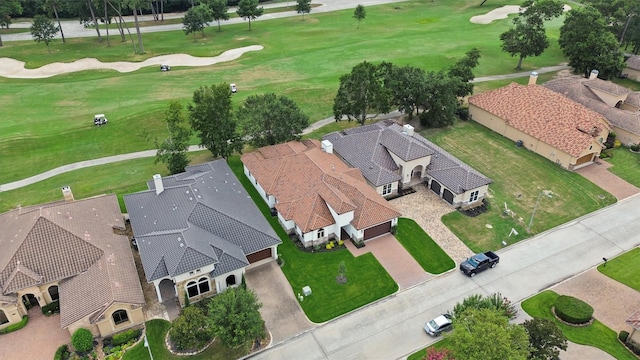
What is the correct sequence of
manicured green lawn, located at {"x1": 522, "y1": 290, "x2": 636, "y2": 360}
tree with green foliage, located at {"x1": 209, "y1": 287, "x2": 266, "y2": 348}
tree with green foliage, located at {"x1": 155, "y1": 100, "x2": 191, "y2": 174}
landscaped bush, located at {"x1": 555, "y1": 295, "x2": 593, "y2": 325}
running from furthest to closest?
tree with green foliage, located at {"x1": 155, "y1": 100, "x2": 191, "y2": 174}
landscaped bush, located at {"x1": 555, "y1": 295, "x2": 593, "y2": 325}
manicured green lawn, located at {"x1": 522, "y1": 290, "x2": 636, "y2": 360}
tree with green foliage, located at {"x1": 209, "y1": 287, "x2": 266, "y2": 348}

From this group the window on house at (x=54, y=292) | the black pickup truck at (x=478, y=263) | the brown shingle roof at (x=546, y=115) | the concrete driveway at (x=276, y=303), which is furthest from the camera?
the brown shingle roof at (x=546, y=115)

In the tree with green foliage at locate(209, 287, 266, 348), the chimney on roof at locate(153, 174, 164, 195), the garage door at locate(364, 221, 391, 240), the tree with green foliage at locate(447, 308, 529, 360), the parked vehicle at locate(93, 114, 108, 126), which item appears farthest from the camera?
the parked vehicle at locate(93, 114, 108, 126)

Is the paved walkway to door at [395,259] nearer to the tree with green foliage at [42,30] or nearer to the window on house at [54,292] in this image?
the window on house at [54,292]

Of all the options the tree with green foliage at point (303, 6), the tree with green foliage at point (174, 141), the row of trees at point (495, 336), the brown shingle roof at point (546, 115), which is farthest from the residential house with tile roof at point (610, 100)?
the tree with green foliage at point (303, 6)

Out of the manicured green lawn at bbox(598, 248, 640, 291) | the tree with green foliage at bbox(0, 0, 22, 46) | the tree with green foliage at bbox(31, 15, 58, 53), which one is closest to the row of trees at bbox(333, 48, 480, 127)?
the manicured green lawn at bbox(598, 248, 640, 291)

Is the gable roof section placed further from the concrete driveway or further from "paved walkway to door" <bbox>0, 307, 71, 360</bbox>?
"paved walkway to door" <bbox>0, 307, 71, 360</bbox>

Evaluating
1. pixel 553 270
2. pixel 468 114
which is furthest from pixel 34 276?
pixel 468 114

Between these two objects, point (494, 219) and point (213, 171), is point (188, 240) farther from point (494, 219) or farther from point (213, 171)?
point (494, 219)
